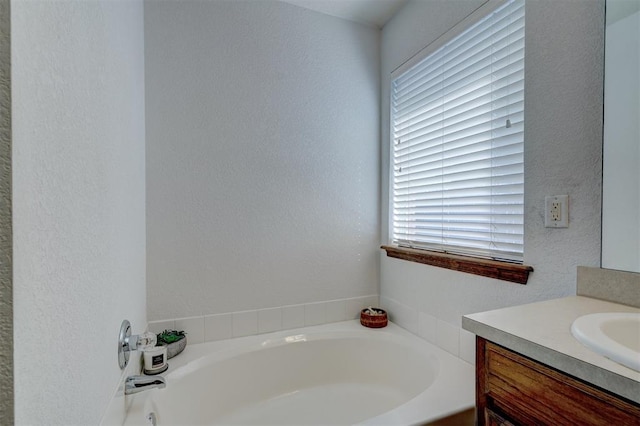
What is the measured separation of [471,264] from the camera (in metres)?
1.43

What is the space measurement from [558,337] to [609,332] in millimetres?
163

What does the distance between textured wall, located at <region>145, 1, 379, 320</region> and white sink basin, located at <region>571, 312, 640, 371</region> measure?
141 centimetres

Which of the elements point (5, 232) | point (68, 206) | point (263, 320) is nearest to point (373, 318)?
point (263, 320)

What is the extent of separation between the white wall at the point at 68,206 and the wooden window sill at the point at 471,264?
55.4 inches

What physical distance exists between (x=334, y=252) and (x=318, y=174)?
20.4 inches

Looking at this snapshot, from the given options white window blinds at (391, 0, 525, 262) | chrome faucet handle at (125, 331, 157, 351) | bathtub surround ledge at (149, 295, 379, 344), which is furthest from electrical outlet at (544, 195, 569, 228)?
chrome faucet handle at (125, 331, 157, 351)

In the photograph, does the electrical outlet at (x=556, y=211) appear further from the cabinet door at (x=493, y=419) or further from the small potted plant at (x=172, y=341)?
the small potted plant at (x=172, y=341)

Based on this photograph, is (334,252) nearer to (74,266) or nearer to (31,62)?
(74,266)

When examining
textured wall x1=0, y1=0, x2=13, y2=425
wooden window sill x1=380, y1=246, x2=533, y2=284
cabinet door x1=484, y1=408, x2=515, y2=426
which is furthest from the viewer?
wooden window sill x1=380, y1=246, x2=533, y2=284

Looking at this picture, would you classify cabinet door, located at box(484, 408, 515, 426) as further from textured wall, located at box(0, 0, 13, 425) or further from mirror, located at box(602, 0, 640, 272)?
textured wall, located at box(0, 0, 13, 425)

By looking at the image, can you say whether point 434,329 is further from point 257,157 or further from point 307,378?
point 257,157

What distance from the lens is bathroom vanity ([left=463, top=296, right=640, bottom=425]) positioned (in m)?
0.57

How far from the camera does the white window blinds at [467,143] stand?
4.24ft

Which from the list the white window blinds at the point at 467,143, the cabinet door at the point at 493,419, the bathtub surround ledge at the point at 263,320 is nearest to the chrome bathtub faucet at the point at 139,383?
the bathtub surround ledge at the point at 263,320
